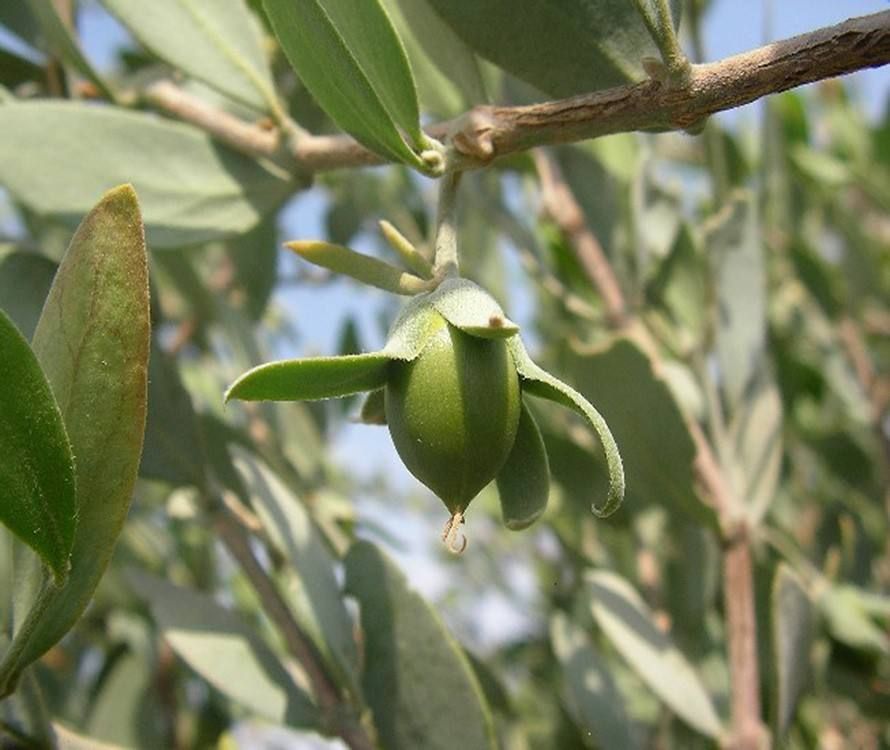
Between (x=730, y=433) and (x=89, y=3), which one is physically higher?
(x=89, y=3)

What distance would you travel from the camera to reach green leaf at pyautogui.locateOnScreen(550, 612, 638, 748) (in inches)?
46.9

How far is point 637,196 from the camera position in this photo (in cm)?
144

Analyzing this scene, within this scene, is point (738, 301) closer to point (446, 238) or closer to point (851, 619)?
point (851, 619)

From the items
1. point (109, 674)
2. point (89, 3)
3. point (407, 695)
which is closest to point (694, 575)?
point (407, 695)

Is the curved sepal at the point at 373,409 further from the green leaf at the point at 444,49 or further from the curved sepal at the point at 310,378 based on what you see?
the green leaf at the point at 444,49

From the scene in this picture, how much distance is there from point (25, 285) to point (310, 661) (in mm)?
412

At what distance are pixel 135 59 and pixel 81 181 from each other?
0.68 meters

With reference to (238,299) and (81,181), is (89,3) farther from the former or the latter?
(81,181)

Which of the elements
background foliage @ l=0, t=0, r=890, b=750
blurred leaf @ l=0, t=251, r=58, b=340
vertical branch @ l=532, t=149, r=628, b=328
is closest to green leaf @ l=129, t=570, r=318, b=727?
background foliage @ l=0, t=0, r=890, b=750

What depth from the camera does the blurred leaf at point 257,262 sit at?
1390 millimetres

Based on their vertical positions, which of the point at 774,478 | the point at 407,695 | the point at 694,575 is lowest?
the point at 694,575

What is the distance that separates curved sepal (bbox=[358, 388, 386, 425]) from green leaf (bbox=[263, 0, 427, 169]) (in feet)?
0.51

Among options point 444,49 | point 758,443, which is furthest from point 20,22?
point 758,443

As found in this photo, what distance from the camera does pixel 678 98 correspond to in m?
0.67
